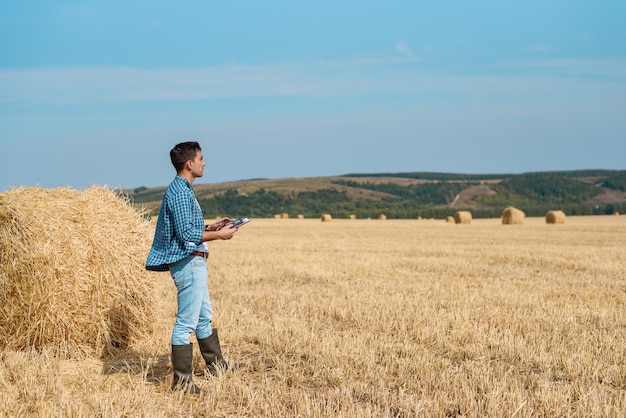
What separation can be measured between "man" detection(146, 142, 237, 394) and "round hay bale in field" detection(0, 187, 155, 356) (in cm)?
190

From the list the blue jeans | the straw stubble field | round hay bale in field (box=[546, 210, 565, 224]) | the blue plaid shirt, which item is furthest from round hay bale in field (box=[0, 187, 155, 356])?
round hay bale in field (box=[546, 210, 565, 224])

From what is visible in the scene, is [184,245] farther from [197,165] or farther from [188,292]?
[197,165]

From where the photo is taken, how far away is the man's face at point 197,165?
6492mm

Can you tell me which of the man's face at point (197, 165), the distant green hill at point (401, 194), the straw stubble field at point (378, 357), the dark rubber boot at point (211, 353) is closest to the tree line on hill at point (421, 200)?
the distant green hill at point (401, 194)

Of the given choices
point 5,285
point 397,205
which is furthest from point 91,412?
point 397,205

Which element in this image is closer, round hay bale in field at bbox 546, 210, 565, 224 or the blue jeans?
the blue jeans

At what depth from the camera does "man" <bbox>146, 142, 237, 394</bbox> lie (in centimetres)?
625

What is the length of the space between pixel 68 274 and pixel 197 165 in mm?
2490

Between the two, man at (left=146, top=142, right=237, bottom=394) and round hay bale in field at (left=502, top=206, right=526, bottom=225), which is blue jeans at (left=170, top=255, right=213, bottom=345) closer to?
man at (left=146, top=142, right=237, bottom=394)

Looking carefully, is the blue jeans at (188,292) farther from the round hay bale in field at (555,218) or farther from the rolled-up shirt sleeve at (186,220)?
the round hay bale in field at (555,218)

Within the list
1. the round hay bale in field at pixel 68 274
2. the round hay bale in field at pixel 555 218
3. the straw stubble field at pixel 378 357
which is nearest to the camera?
the straw stubble field at pixel 378 357

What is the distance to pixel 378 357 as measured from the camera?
23.7 ft

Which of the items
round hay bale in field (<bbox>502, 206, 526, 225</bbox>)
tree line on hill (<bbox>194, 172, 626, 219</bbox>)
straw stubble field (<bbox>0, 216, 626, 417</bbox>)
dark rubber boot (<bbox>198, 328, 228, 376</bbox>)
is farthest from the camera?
tree line on hill (<bbox>194, 172, 626, 219</bbox>)

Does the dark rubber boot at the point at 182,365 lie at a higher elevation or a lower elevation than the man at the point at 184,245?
lower
